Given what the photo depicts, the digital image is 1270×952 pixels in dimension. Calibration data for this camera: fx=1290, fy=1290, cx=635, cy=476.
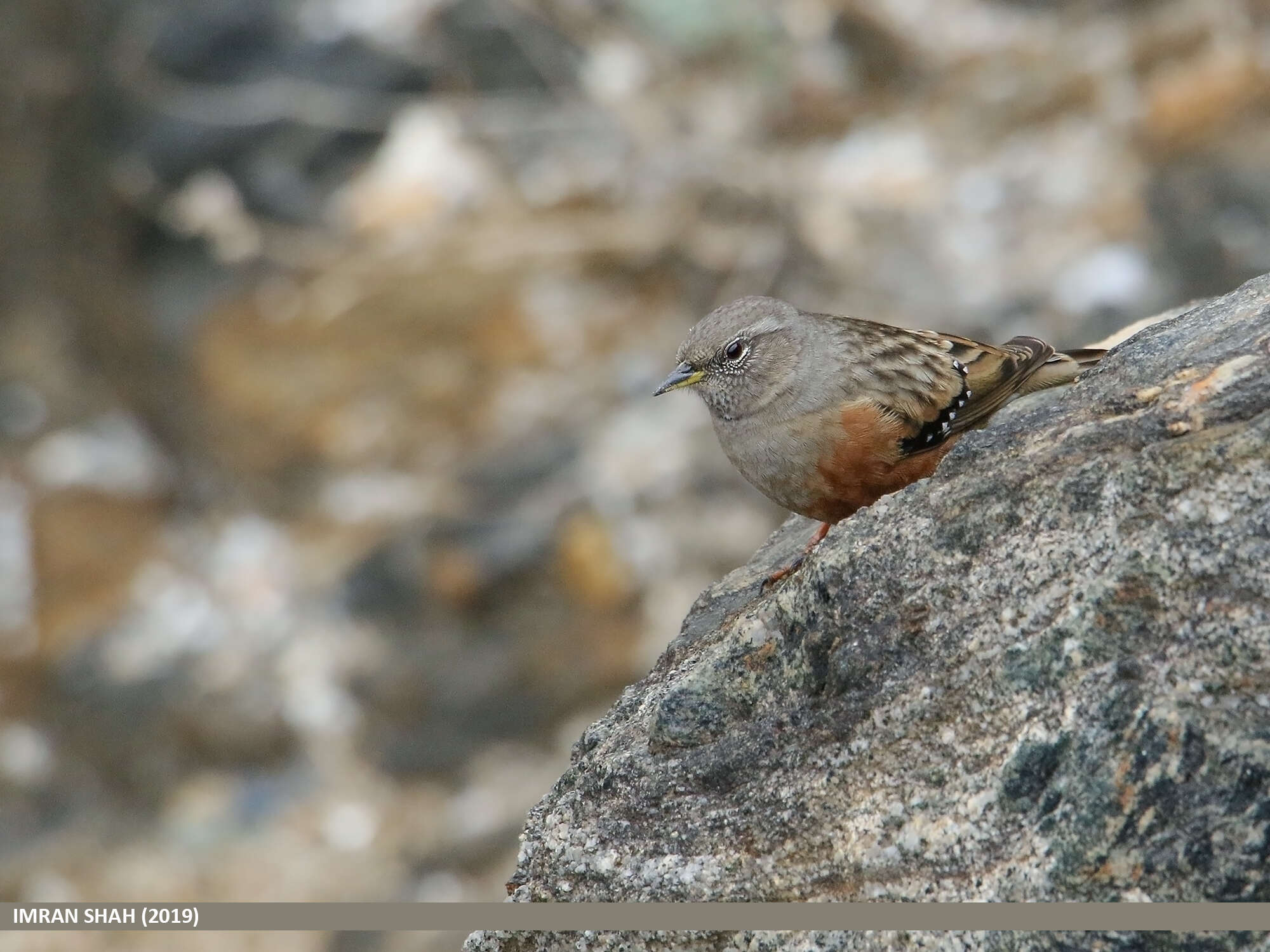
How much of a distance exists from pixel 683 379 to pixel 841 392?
710 millimetres

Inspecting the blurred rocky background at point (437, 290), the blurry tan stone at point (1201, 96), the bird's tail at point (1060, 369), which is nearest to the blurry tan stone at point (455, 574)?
the blurred rocky background at point (437, 290)

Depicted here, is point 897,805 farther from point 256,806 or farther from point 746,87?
point 746,87

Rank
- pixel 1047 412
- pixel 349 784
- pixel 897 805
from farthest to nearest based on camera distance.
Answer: pixel 349 784, pixel 1047 412, pixel 897 805

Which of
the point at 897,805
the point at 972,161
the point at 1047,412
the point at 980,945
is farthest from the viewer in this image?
the point at 972,161

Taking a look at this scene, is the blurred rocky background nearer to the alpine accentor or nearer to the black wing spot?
the alpine accentor

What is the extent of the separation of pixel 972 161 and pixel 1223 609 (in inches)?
319

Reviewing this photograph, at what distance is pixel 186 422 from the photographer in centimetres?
1037

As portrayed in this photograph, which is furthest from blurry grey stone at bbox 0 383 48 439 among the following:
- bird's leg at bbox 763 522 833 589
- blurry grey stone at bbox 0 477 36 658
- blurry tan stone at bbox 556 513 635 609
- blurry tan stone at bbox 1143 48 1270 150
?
blurry tan stone at bbox 1143 48 1270 150

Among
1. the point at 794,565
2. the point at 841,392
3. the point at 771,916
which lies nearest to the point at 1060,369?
the point at 841,392

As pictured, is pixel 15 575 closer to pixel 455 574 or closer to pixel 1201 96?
pixel 455 574

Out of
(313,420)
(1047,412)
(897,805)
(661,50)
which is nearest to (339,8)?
(661,50)

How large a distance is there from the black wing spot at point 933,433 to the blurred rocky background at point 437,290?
15.8ft

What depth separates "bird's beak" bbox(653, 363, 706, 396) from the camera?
16.5 feet

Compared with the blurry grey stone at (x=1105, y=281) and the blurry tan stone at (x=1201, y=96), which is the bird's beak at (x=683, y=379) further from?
the blurry tan stone at (x=1201, y=96)
